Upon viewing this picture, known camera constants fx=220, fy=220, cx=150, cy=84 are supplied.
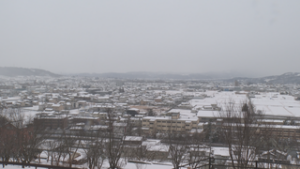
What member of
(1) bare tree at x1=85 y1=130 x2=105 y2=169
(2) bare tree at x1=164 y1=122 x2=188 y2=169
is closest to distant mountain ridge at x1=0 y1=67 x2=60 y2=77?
(2) bare tree at x1=164 y1=122 x2=188 y2=169

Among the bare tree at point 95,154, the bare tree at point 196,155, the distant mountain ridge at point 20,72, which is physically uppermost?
the distant mountain ridge at point 20,72

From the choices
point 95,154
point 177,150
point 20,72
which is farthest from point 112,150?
point 20,72

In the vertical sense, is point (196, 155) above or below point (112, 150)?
below

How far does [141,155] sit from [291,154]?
2.53 metres

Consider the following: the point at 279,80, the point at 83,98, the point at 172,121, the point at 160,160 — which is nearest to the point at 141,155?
the point at 160,160

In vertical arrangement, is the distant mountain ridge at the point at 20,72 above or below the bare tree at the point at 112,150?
above

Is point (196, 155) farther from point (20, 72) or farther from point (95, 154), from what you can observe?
point (20, 72)

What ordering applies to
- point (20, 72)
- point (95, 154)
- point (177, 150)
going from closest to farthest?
point (95, 154) < point (177, 150) < point (20, 72)

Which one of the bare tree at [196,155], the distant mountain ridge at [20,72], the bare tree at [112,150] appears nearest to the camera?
the bare tree at [112,150]

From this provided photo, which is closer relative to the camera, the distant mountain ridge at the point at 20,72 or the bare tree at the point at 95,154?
the bare tree at the point at 95,154

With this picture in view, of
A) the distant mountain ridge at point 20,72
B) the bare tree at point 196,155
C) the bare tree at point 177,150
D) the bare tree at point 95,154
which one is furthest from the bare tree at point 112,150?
the distant mountain ridge at point 20,72

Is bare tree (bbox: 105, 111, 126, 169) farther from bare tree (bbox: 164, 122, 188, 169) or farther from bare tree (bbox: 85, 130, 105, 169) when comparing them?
bare tree (bbox: 164, 122, 188, 169)

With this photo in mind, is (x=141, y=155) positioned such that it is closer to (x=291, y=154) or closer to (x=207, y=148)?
(x=207, y=148)

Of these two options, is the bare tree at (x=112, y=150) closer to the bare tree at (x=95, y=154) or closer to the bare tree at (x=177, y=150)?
the bare tree at (x=95, y=154)
